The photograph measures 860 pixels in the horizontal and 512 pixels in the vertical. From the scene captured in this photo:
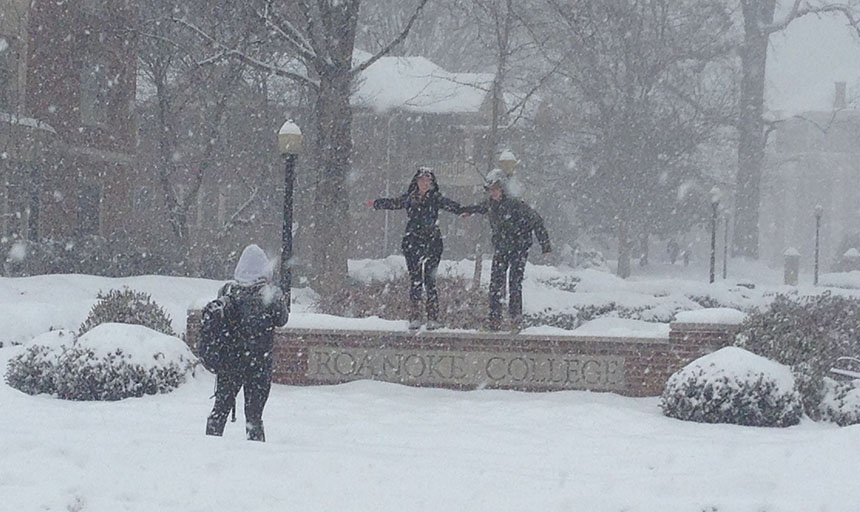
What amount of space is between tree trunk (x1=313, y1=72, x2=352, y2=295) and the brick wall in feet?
19.7

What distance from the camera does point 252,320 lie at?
7.73 meters

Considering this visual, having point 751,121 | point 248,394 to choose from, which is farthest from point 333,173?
point 751,121

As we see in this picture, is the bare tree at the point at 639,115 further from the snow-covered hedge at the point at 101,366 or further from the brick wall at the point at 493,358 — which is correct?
the snow-covered hedge at the point at 101,366

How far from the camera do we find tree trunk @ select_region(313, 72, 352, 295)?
1875cm

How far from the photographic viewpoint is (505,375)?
481 inches

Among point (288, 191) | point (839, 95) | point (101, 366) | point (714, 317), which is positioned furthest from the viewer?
point (839, 95)

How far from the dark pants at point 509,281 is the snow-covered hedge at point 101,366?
3596mm

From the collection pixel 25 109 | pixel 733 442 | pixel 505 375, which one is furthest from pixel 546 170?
pixel 733 442

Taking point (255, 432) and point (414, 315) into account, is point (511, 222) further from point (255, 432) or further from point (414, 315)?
point (255, 432)

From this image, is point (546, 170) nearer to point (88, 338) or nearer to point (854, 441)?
point (88, 338)

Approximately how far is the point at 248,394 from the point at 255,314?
69 centimetres

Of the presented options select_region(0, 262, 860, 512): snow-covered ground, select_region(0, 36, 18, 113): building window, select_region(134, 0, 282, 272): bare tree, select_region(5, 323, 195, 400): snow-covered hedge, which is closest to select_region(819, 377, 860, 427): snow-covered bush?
select_region(0, 262, 860, 512): snow-covered ground

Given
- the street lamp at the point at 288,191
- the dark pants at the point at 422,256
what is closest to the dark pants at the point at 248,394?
the dark pants at the point at 422,256

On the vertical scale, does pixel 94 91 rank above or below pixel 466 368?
above
